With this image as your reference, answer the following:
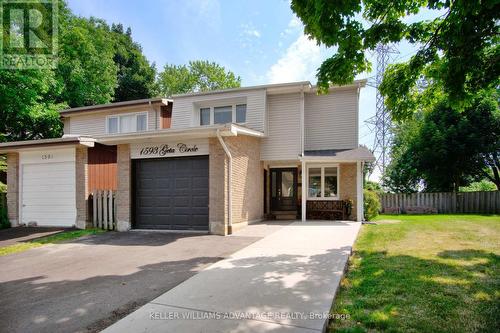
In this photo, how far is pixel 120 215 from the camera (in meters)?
11.2

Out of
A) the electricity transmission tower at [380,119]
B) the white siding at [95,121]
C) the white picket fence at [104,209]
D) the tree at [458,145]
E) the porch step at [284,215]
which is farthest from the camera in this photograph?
the electricity transmission tower at [380,119]

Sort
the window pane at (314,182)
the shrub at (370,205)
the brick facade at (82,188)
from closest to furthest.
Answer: the brick facade at (82,188) < the shrub at (370,205) < the window pane at (314,182)

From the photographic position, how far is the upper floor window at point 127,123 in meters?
16.1

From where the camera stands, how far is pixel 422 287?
4730 millimetres

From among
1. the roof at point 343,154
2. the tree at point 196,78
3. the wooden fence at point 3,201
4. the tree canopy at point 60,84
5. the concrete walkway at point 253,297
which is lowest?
the concrete walkway at point 253,297

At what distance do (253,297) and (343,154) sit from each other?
32.9ft

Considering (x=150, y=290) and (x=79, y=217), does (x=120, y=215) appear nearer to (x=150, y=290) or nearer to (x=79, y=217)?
(x=79, y=217)

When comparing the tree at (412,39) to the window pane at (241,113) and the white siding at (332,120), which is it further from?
the window pane at (241,113)

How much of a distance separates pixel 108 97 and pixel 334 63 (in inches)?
934

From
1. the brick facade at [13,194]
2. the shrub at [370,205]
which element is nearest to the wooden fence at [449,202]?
the shrub at [370,205]

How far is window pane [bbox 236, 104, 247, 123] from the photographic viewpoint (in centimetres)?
1410

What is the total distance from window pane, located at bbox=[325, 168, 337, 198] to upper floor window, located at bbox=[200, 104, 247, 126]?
483 centimetres

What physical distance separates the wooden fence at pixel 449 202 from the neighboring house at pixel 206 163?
672 cm

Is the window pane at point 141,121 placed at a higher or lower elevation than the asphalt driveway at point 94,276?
higher
